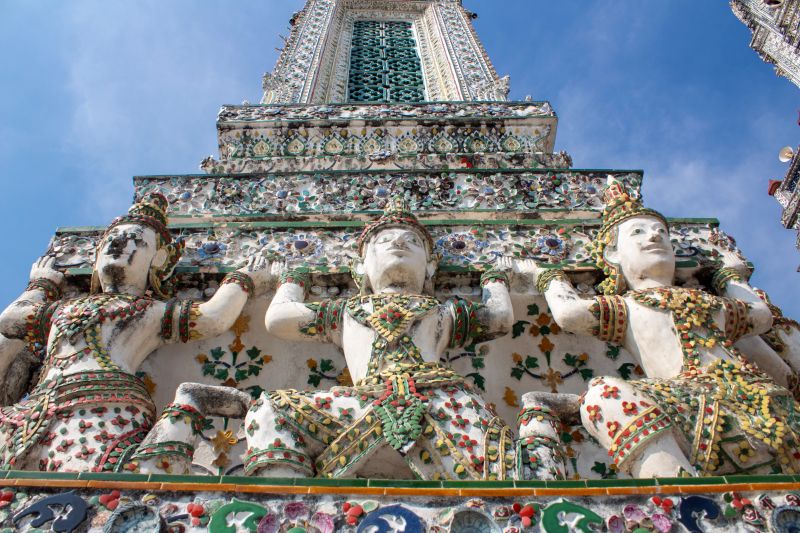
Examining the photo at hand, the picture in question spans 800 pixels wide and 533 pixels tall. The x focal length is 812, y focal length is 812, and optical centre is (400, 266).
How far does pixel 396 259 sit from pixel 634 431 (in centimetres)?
186

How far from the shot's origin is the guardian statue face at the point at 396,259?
5.05 metres

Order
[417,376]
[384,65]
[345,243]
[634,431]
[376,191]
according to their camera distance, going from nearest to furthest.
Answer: [634,431] < [417,376] < [345,243] < [376,191] < [384,65]

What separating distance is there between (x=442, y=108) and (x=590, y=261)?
377 centimetres

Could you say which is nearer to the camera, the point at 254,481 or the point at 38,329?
the point at 254,481

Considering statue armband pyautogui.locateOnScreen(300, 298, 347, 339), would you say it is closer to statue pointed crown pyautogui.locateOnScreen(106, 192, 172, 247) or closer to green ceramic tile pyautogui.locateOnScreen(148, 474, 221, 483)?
statue pointed crown pyautogui.locateOnScreen(106, 192, 172, 247)

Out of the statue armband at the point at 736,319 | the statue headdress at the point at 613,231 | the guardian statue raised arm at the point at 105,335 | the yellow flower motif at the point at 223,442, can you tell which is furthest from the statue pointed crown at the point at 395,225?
the statue armband at the point at 736,319

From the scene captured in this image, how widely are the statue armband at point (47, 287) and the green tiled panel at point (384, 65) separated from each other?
19.2ft

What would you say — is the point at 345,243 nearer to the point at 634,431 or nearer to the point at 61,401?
the point at 61,401

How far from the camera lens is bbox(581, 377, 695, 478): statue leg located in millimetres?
3748

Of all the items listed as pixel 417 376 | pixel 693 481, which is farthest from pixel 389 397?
pixel 693 481

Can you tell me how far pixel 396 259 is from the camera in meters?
5.06

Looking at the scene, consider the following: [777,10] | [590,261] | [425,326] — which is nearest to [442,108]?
[590,261]

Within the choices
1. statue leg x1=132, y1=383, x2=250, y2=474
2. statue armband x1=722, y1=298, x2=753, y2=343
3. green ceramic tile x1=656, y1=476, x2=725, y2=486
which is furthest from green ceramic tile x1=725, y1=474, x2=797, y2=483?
statue leg x1=132, y1=383, x2=250, y2=474

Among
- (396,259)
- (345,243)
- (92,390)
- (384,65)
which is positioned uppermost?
(384,65)
